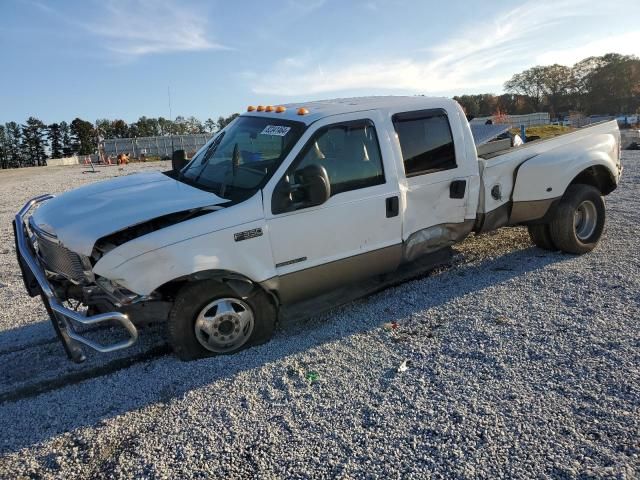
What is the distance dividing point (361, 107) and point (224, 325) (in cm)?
244

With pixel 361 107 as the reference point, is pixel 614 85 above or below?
above

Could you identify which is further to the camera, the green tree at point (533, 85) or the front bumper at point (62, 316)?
the green tree at point (533, 85)

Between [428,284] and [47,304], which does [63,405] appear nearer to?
[47,304]

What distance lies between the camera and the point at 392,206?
4707mm

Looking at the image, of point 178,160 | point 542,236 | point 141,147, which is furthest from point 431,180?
point 141,147

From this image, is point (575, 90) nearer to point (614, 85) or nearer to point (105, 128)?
point (614, 85)

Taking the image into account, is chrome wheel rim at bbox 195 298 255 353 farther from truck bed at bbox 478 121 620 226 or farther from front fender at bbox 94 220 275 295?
truck bed at bbox 478 121 620 226

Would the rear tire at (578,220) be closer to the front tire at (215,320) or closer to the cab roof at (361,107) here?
the cab roof at (361,107)

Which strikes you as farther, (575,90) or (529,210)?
(575,90)

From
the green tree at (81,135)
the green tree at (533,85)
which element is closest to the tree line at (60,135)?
the green tree at (81,135)

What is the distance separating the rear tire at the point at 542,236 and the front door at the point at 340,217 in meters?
2.53

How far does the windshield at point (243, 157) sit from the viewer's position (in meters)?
4.27

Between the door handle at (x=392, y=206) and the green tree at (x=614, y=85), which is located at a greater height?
the green tree at (x=614, y=85)

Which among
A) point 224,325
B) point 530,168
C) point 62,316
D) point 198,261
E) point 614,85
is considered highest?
point 614,85
